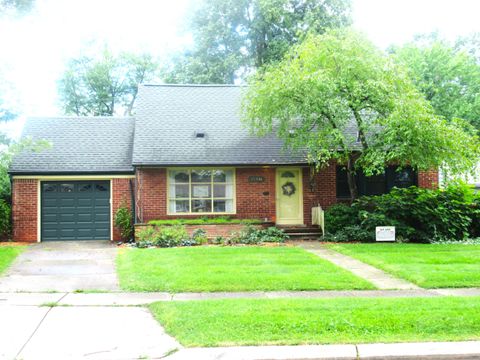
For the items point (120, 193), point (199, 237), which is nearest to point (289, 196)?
point (199, 237)

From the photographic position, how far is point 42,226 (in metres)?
18.5

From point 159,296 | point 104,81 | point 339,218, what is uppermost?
point 104,81

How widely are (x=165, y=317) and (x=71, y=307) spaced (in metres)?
1.75

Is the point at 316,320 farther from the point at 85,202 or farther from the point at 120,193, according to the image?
the point at 85,202

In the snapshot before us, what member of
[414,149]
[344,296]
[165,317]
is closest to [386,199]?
[414,149]

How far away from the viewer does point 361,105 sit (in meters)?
15.8

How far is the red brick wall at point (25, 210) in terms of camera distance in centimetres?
1827

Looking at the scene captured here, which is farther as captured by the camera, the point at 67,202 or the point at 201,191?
the point at 201,191

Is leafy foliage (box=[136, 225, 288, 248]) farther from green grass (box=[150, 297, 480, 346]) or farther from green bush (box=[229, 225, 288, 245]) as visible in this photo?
green grass (box=[150, 297, 480, 346])

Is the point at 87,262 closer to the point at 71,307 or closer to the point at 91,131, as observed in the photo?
the point at 71,307

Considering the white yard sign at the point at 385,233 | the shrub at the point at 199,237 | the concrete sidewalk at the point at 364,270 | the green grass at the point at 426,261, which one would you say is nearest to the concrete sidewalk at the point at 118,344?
the concrete sidewalk at the point at 364,270

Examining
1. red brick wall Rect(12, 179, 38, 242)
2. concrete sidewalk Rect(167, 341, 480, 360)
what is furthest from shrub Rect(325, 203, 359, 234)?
concrete sidewalk Rect(167, 341, 480, 360)

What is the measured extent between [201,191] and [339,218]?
512cm

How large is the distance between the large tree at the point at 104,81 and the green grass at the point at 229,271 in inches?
1007
